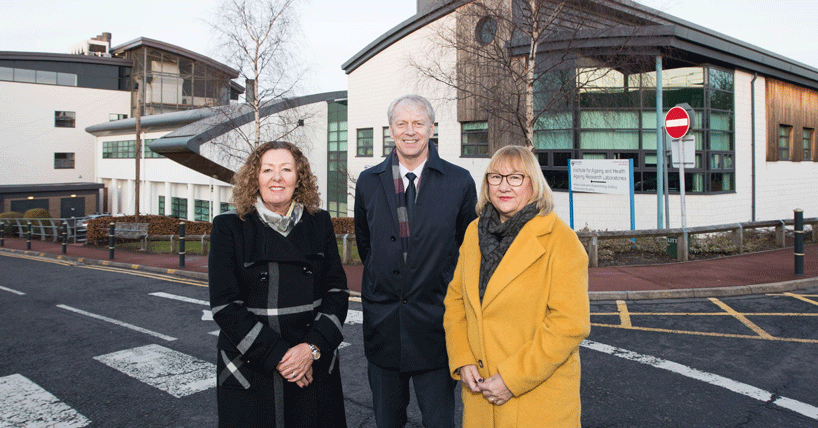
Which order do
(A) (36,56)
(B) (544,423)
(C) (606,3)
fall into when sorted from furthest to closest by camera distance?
1. (A) (36,56)
2. (C) (606,3)
3. (B) (544,423)

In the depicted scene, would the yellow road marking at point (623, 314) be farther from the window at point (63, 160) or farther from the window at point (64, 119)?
the window at point (64, 119)

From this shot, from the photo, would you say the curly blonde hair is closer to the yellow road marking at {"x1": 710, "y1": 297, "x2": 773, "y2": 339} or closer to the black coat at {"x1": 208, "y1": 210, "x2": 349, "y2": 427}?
the black coat at {"x1": 208, "y1": 210, "x2": 349, "y2": 427}

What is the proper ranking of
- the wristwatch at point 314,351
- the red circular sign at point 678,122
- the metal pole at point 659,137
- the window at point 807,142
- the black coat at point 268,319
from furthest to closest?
the window at point 807,142 < the metal pole at point 659,137 < the red circular sign at point 678,122 < the wristwatch at point 314,351 < the black coat at point 268,319

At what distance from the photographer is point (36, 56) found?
45.4 metres

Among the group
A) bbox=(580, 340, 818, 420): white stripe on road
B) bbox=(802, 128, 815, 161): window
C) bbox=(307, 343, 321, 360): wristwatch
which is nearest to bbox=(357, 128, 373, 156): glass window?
bbox=(802, 128, 815, 161): window

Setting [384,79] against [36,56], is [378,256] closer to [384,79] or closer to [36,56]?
[384,79]

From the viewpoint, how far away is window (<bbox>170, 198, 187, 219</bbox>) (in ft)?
122

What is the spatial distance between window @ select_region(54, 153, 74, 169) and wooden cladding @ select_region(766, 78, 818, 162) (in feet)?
172

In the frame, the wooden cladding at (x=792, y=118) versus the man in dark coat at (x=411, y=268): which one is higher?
the wooden cladding at (x=792, y=118)

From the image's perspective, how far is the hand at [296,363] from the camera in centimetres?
257

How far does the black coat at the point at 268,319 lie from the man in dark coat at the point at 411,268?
27cm

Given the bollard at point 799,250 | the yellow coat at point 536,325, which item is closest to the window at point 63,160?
the bollard at point 799,250

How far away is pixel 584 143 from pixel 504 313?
14694mm

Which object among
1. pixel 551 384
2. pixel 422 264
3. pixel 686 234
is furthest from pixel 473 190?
pixel 686 234
